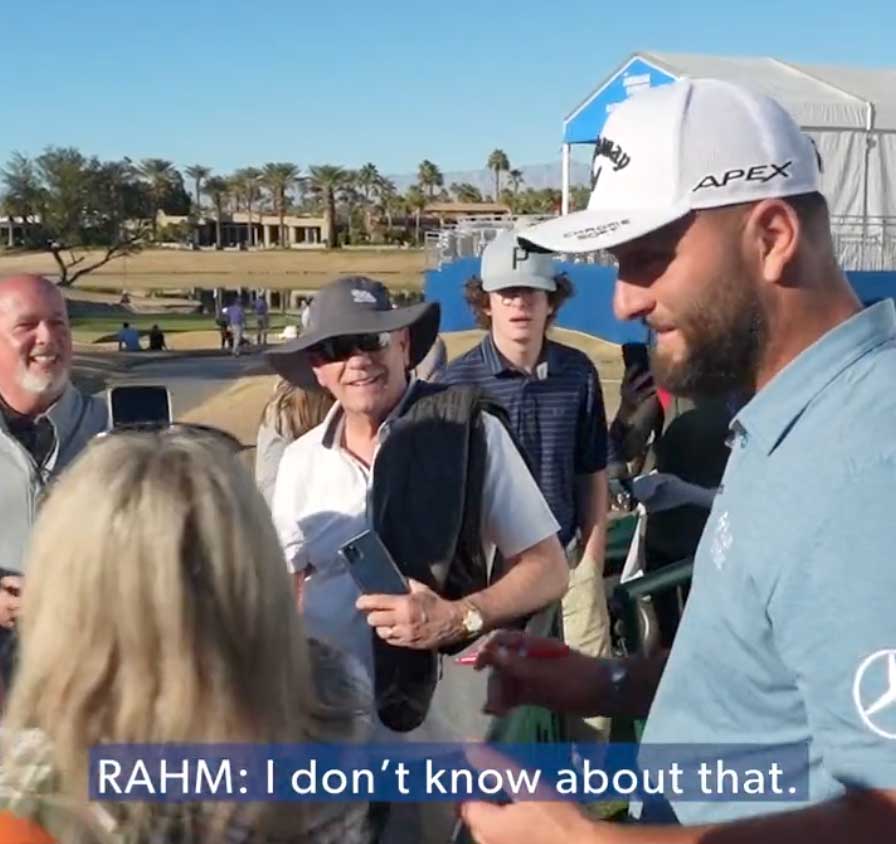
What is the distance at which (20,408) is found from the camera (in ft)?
12.0

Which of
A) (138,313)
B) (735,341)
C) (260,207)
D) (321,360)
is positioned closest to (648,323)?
(735,341)

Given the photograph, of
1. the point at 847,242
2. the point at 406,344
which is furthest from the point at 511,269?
the point at 847,242

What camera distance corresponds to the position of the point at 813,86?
1157 inches

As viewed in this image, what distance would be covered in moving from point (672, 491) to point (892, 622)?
98.0 inches

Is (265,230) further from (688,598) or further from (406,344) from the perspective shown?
(688,598)

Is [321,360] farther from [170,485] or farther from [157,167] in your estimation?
[157,167]

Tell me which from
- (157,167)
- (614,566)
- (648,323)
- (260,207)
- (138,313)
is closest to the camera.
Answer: (648,323)

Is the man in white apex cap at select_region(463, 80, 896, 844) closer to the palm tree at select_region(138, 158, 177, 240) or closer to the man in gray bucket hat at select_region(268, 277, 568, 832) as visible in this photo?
the man in gray bucket hat at select_region(268, 277, 568, 832)

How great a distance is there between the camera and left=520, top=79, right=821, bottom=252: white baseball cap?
1.70 metres

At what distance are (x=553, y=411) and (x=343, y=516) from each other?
168 cm

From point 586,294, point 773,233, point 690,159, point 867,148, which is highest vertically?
point 867,148

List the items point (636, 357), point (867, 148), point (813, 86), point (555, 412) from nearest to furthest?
point (555, 412) → point (636, 357) → point (867, 148) → point (813, 86)

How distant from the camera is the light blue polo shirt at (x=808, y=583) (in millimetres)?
1346

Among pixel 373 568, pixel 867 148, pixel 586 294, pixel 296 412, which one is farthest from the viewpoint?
pixel 867 148
